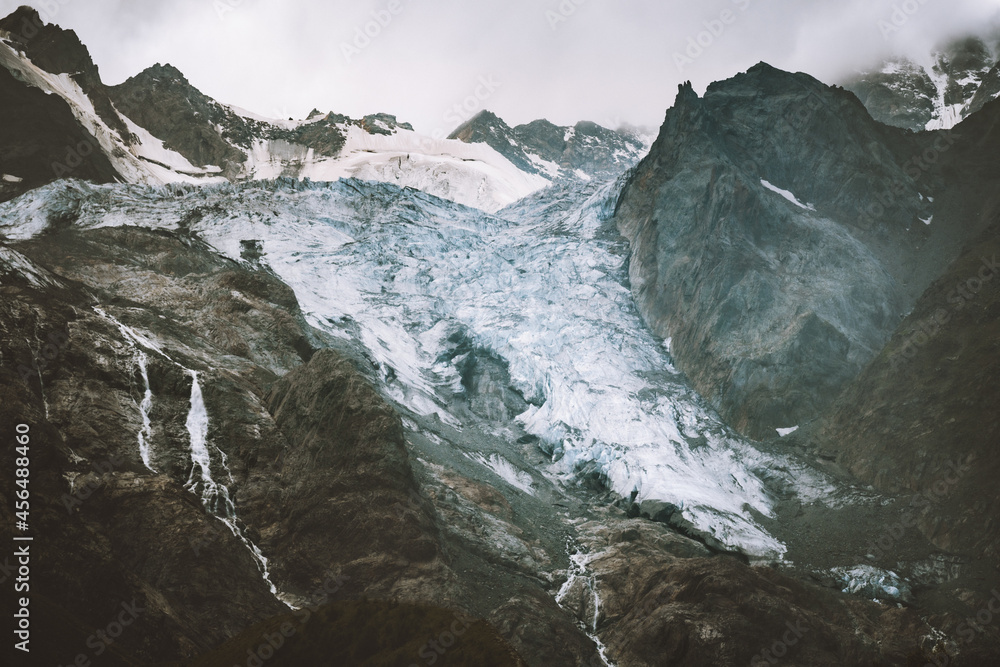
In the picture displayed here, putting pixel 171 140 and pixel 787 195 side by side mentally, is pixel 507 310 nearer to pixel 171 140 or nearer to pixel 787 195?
pixel 787 195

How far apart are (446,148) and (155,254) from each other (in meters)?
65.8

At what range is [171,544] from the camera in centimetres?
1736

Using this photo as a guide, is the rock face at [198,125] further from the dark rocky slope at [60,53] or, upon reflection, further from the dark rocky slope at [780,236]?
the dark rocky slope at [780,236]

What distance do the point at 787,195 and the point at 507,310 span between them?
85.5ft

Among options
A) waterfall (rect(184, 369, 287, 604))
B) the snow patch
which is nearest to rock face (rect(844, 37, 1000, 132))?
the snow patch

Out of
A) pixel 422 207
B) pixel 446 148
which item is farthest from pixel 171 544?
pixel 446 148

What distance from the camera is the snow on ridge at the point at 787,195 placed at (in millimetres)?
51844

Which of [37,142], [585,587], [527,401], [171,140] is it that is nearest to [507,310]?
[527,401]

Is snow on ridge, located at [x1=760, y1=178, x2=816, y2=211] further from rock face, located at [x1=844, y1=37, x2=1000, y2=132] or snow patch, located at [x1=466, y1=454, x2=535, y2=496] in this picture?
snow patch, located at [x1=466, y1=454, x2=535, y2=496]

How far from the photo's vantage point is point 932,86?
7906cm

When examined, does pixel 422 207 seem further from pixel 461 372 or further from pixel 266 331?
pixel 266 331

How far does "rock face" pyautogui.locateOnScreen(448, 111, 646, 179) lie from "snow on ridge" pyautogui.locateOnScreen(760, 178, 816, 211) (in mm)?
58266

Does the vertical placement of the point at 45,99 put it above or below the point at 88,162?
above

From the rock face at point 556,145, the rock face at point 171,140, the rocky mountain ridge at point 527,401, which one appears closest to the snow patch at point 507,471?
the rocky mountain ridge at point 527,401
